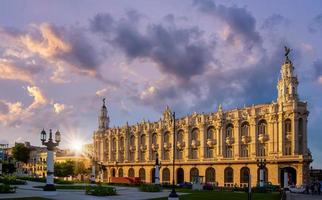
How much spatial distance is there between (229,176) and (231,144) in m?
6.36

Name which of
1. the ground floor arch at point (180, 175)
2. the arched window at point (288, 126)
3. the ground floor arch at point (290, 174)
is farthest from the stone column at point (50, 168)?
the ground floor arch at point (180, 175)

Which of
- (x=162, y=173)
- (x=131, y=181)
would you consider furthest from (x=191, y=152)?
(x=131, y=181)

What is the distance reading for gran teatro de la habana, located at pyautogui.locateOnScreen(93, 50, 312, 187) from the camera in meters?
79.8

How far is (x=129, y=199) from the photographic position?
128ft

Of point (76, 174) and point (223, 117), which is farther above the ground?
point (223, 117)

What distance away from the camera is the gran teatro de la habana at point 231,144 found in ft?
262

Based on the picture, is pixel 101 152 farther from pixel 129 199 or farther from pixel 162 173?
pixel 129 199

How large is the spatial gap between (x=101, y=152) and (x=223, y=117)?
49567mm

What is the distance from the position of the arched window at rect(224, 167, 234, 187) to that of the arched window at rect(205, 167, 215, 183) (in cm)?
369

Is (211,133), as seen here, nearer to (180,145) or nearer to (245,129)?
(245,129)

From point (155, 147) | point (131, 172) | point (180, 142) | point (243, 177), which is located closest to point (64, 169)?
point (131, 172)

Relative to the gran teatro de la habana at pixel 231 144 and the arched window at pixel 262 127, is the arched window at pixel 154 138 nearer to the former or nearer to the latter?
the gran teatro de la habana at pixel 231 144

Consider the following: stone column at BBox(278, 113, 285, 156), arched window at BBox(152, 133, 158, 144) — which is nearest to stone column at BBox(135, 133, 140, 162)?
arched window at BBox(152, 133, 158, 144)

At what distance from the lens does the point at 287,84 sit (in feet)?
269
